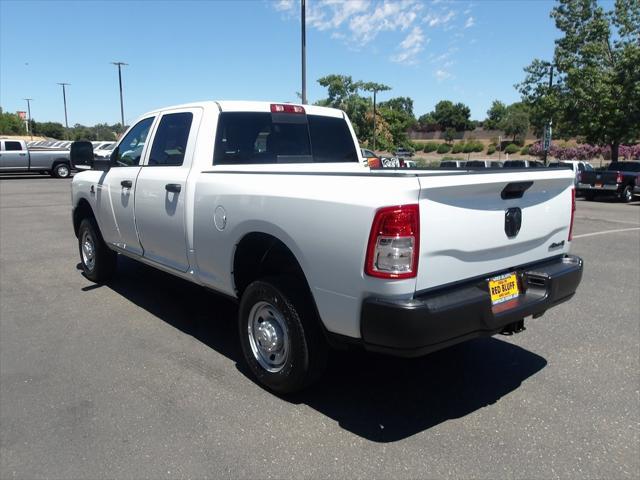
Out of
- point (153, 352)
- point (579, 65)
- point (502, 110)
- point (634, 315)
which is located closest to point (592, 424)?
point (634, 315)

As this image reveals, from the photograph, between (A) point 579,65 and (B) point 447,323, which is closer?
(B) point 447,323

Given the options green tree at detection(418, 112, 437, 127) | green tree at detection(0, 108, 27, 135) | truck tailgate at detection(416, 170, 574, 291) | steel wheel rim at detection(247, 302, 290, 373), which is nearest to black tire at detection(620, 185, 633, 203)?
truck tailgate at detection(416, 170, 574, 291)

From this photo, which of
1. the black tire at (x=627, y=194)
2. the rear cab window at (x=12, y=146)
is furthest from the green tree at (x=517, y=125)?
the rear cab window at (x=12, y=146)

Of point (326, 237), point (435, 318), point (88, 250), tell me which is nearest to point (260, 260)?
point (326, 237)

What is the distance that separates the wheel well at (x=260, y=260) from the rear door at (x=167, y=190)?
66 centimetres

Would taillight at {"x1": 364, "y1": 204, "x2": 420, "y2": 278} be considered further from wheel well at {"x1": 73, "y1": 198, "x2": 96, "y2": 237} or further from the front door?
wheel well at {"x1": 73, "y1": 198, "x2": 96, "y2": 237}

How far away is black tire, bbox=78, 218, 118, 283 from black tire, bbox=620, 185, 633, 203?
65.7ft

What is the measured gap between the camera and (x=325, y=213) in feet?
9.78

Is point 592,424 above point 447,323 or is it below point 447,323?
below

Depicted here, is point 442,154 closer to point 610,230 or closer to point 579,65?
point 579,65

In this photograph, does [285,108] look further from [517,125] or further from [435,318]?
[517,125]

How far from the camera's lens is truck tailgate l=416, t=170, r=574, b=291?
2838 millimetres

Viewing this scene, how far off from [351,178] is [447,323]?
3.08ft

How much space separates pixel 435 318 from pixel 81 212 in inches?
207
